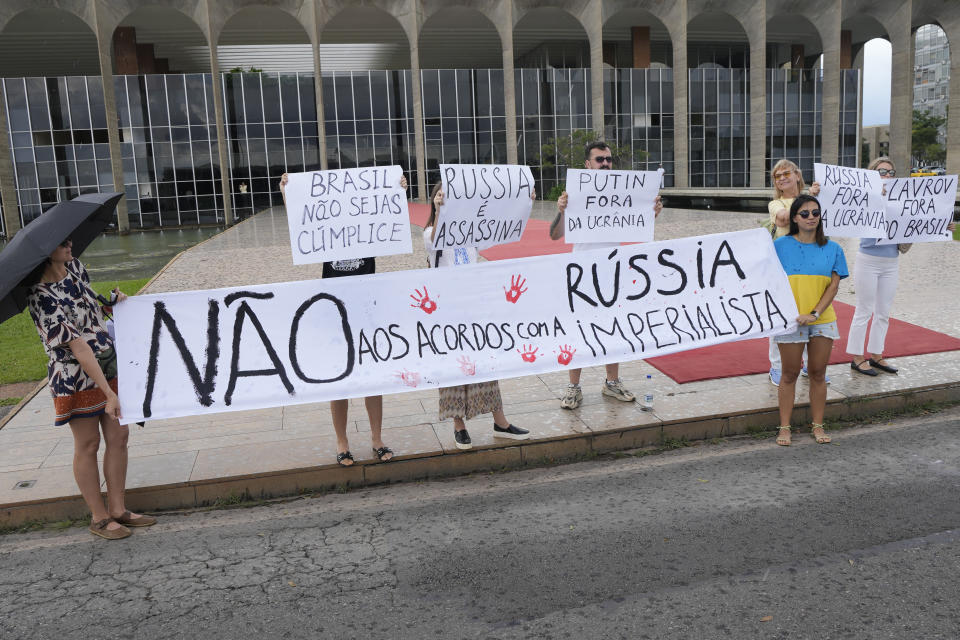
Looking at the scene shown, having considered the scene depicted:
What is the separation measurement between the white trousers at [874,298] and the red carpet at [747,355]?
50 centimetres

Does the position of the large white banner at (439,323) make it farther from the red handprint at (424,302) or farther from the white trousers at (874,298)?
the white trousers at (874,298)

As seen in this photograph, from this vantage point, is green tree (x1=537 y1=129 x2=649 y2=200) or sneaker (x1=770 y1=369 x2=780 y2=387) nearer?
sneaker (x1=770 y1=369 x2=780 y2=387)

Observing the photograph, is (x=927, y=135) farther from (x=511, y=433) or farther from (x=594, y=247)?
(x=511, y=433)

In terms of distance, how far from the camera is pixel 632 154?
143 feet

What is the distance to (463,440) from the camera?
5.71 meters

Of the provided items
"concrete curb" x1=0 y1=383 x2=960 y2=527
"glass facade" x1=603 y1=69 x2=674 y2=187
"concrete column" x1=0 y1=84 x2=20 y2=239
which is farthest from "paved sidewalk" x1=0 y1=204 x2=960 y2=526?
"glass facade" x1=603 y1=69 x2=674 y2=187

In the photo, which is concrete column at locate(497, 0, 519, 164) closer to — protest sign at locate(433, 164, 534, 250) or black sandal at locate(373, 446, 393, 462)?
Answer: protest sign at locate(433, 164, 534, 250)

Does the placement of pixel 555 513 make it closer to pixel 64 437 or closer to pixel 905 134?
pixel 64 437

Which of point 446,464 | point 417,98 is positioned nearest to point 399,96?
point 417,98

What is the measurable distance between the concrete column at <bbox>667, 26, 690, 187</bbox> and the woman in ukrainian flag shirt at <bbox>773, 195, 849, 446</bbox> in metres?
39.5

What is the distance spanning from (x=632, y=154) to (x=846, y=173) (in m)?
38.0

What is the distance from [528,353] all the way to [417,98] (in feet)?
121

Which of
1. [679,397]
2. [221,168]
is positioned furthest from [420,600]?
[221,168]

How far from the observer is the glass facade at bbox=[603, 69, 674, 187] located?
4475cm
